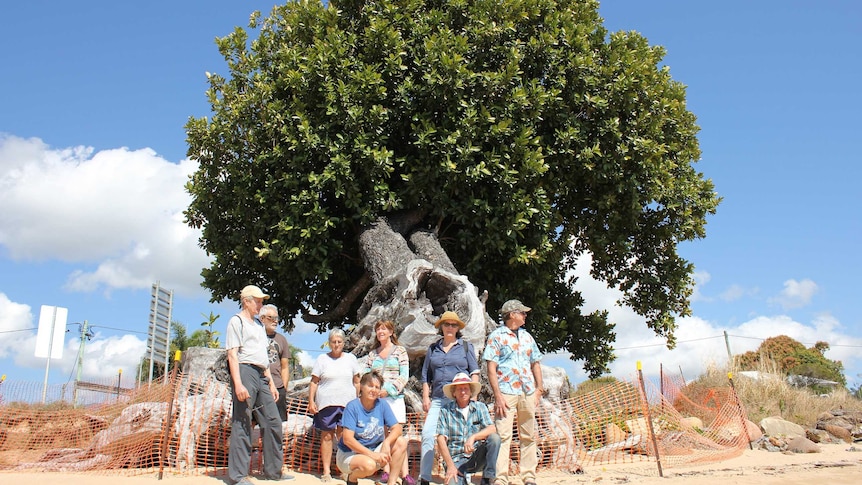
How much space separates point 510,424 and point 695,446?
6064 millimetres

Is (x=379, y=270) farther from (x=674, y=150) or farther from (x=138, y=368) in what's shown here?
(x=138, y=368)

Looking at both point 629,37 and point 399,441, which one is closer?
point 399,441

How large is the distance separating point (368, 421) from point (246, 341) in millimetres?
1610

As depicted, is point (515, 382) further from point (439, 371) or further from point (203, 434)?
point (203, 434)

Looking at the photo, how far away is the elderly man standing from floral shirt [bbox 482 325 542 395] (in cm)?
258

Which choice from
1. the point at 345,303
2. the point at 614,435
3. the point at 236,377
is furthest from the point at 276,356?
the point at 345,303

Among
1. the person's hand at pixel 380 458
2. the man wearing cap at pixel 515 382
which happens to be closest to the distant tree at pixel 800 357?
the man wearing cap at pixel 515 382

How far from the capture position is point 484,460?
6.84 meters

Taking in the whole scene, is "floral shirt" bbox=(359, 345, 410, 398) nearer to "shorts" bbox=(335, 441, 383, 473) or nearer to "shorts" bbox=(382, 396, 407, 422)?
"shorts" bbox=(382, 396, 407, 422)

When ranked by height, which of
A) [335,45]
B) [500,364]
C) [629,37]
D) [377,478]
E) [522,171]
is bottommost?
[377,478]

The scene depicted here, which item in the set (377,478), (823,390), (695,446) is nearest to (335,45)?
(377,478)

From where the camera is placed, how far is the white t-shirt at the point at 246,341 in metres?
7.08

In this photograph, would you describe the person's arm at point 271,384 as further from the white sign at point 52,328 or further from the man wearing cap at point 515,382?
the white sign at point 52,328

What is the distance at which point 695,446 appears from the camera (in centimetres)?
1166
